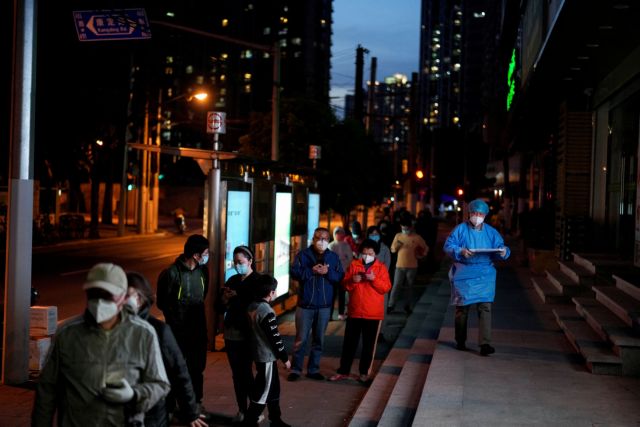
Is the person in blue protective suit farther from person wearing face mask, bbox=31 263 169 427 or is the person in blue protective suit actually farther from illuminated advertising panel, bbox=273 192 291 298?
illuminated advertising panel, bbox=273 192 291 298

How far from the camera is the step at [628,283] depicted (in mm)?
A: 10512

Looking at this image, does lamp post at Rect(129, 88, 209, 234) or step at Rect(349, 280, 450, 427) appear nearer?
step at Rect(349, 280, 450, 427)

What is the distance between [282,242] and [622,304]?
724cm

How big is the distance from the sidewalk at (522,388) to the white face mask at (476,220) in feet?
5.01

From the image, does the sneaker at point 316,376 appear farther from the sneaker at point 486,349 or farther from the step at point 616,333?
the step at point 616,333

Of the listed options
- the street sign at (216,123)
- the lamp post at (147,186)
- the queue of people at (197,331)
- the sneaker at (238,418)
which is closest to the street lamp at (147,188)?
the lamp post at (147,186)

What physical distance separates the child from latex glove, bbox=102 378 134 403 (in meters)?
3.05

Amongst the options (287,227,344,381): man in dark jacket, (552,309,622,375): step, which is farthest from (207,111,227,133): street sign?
(552,309,622,375): step

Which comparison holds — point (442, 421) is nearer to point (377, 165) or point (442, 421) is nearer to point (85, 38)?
point (85, 38)

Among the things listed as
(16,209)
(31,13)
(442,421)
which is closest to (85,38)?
(31,13)

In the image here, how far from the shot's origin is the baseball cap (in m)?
4.04

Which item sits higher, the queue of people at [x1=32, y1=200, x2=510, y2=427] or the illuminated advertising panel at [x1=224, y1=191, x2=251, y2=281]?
the illuminated advertising panel at [x1=224, y1=191, x2=251, y2=281]

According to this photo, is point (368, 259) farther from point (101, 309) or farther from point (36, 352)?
point (101, 309)

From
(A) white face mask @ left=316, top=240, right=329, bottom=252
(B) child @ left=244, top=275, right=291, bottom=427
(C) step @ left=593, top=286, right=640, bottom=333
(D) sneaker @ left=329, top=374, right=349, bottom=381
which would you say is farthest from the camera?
(D) sneaker @ left=329, top=374, right=349, bottom=381
